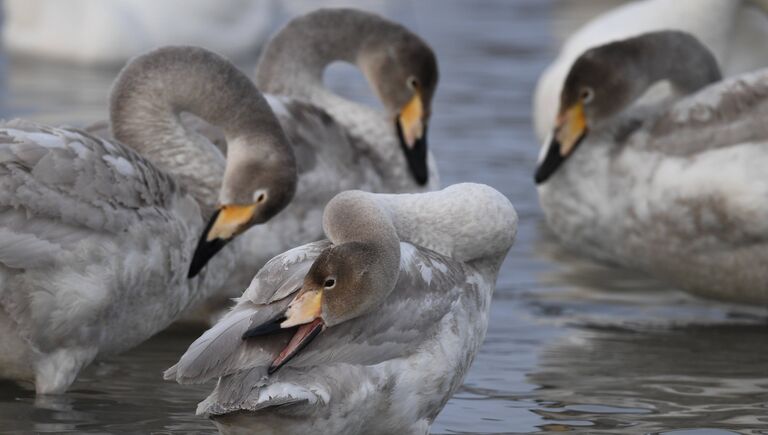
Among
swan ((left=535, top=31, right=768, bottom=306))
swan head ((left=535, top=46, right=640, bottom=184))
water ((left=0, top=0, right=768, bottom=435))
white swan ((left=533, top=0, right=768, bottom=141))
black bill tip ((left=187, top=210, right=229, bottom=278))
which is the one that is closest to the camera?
water ((left=0, top=0, right=768, bottom=435))

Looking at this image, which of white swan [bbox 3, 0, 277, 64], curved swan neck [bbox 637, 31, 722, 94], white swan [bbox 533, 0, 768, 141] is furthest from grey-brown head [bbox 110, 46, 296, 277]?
white swan [bbox 3, 0, 277, 64]

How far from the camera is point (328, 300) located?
4.93 metres

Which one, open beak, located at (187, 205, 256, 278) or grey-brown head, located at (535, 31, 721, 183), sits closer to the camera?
open beak, located at (187, 205, 256, 278)

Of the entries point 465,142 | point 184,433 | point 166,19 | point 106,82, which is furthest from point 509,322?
point 166,19

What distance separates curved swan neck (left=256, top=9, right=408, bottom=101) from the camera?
8438mm

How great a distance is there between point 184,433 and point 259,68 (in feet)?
10.5

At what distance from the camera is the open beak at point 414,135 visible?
808 cm

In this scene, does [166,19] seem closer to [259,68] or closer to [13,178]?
[259,68]

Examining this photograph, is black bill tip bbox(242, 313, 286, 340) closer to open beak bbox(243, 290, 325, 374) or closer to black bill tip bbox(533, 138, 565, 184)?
open beak bbox(243, 290, 325, 374)

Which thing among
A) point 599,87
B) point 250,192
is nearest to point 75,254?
point 250,192

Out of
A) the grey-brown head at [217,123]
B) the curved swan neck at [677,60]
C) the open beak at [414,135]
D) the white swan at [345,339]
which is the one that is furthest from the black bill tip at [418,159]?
the white swan at [345,339]

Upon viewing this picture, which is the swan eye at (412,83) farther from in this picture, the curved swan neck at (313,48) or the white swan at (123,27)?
the white swan at (123,27)

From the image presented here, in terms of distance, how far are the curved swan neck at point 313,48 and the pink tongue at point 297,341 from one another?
11.6 feet

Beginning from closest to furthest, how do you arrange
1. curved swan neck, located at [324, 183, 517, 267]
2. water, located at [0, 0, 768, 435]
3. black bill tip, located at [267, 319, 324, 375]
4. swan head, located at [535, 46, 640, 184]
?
black bill tip, located at [267, 319, 324, 375]
curved swan neck, located at [324, 183, 517, 267]
water, located at [0, 0, 768, 435]
swan head, located at [535, 46, 640, 184]
